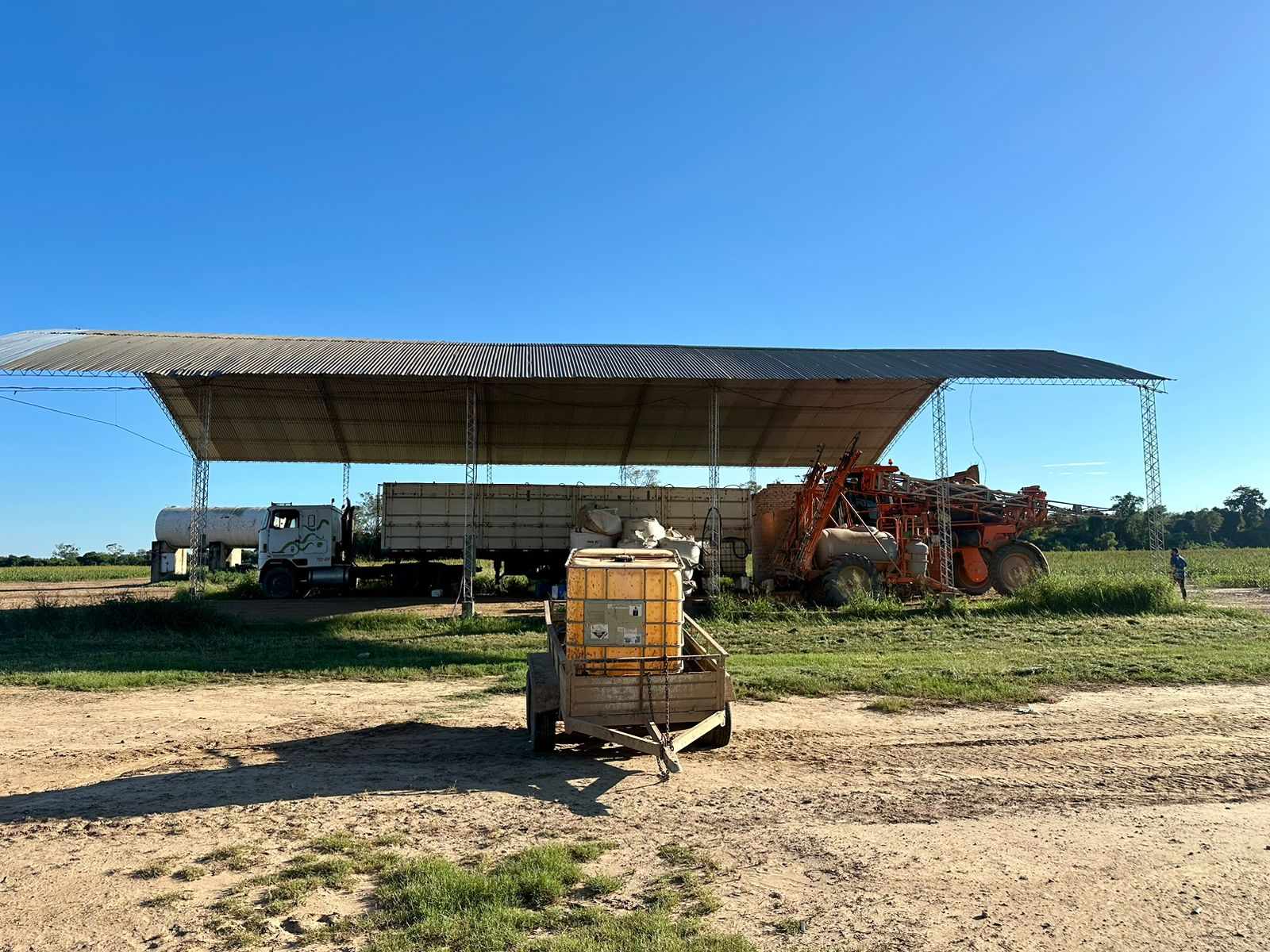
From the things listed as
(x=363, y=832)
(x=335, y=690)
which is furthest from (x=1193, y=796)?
(x=335, y=690)

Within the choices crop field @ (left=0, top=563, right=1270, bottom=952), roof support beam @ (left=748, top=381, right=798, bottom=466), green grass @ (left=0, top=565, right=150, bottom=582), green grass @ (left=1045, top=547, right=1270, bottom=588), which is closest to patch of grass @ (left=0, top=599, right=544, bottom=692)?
crop field @ (left=0, top=563, right=1270, bottom=952)

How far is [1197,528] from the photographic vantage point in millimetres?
88750

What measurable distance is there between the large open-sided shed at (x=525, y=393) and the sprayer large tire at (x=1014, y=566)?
3.11 metres

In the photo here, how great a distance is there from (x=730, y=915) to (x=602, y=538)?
17.8 m

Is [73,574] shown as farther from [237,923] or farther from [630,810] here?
[237,923]

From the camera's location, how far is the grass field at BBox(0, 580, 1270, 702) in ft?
40.1

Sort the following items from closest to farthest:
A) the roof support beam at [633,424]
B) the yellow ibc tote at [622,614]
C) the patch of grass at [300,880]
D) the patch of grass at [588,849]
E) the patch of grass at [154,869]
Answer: the patch of grass at [300,880] → the patch of grass at [154,869] → the patch of grass at [588,849] → the yellow ibc tote at [622,614] → the roof support beam at [633,424]

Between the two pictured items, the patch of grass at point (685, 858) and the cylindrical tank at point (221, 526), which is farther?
the cylindrical tank at point (221, 526)

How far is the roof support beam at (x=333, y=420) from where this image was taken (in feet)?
79.7

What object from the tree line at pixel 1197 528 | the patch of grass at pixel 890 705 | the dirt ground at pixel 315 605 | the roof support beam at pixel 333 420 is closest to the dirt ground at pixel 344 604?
the dirt ground at pixel 315 605

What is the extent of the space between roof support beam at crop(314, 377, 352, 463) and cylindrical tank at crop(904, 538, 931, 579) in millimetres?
16031

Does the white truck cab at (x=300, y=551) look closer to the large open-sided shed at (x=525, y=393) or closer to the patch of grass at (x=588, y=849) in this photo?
the large open-sided shed at (x=525, y=393)

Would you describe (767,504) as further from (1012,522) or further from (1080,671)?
(1080,671)

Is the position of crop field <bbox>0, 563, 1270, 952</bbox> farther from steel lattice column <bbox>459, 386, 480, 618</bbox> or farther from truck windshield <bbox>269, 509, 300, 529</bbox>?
truck windshield <bbox>269, 509, 300, 529</bbox>
